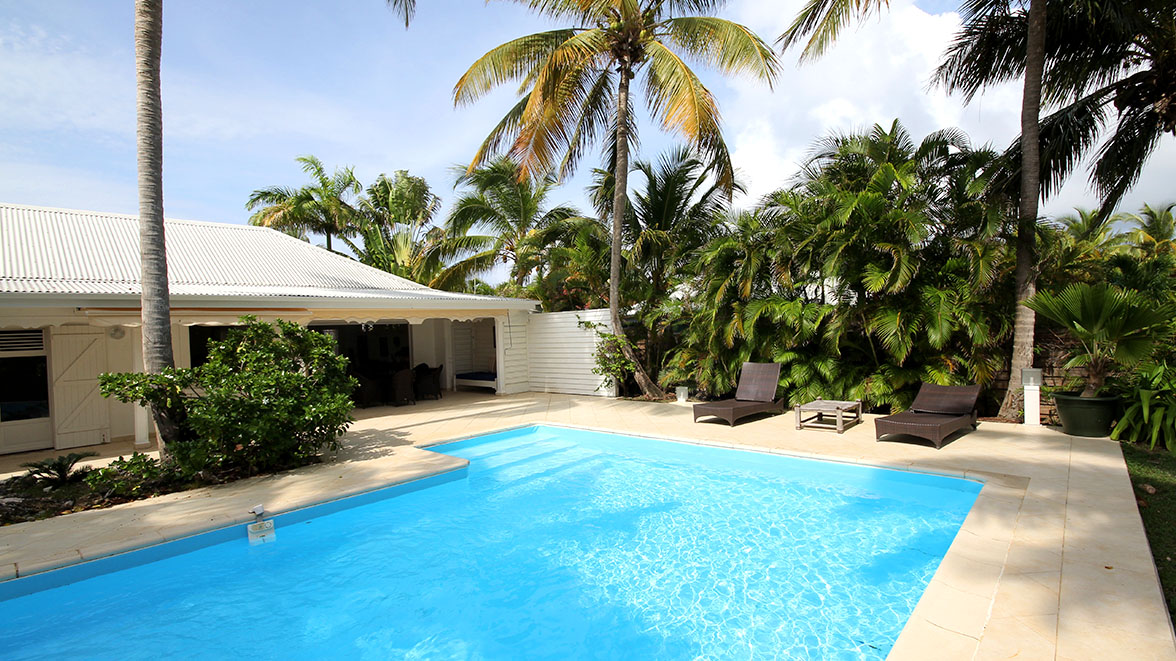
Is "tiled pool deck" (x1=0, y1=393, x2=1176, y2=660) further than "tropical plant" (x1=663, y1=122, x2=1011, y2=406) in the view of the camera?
No

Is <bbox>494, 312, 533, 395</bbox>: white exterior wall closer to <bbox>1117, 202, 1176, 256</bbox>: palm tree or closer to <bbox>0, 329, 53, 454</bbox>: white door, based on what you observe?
<bbox>0, 329, 53, 454</bbox>: white door


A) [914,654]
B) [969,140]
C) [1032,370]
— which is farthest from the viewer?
[969,140]

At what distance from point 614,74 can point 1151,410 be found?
11.8 m

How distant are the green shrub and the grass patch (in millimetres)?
8661

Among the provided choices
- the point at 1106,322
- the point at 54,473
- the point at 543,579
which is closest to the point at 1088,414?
the point at 1106,322

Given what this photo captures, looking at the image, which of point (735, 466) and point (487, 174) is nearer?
point (735, 466)

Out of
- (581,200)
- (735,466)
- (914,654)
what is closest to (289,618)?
(914,654)

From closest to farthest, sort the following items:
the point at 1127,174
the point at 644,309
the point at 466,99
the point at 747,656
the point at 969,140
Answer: the point at 747,656 → the point at 969,140 → the point at 1127,174 → the point at 466,99 → the point at 644,309

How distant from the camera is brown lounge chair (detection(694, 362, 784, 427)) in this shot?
33.5 ft

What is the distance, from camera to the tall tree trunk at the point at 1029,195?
892cm

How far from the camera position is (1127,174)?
11258mm

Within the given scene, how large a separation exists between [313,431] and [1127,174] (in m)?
15.7

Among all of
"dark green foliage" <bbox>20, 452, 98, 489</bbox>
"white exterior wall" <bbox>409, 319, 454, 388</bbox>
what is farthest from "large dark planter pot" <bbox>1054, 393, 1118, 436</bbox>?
"white exterior wall" <bbox>409, 319, 454, 388</bbox>

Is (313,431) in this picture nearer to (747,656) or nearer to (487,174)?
(747,656)
